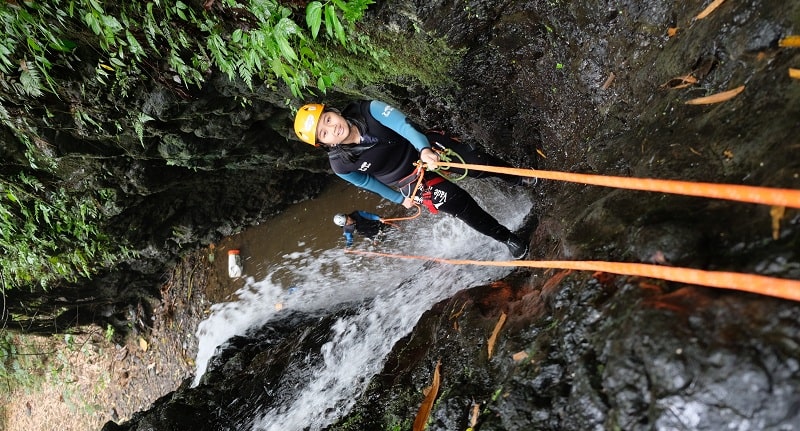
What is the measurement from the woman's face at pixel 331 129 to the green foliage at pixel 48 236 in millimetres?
3621

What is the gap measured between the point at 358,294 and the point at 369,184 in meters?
1.95

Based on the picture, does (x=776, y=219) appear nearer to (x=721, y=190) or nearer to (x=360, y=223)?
(x=721, y=190)

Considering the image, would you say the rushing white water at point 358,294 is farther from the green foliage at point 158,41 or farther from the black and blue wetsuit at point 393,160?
the green foliage at point 158,41

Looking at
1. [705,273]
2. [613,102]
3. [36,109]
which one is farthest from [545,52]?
[36,109]

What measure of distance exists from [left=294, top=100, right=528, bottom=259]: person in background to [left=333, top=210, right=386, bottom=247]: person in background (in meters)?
1.51

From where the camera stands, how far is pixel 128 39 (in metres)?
4.34

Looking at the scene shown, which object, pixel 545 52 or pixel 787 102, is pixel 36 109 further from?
pixel 787 102

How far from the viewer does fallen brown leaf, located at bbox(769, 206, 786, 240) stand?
5.09 ft

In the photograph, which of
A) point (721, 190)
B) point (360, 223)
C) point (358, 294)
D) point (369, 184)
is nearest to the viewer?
point (721, 190)

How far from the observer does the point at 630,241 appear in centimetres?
200

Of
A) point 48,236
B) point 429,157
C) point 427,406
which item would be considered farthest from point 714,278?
point 48,236

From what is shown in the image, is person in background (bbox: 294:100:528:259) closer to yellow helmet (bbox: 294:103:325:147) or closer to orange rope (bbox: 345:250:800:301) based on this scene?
yellow helmet (bbox: 294:103:325:147)

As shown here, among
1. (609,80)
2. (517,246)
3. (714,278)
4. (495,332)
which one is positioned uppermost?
(609,80)

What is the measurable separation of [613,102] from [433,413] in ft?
7.26
